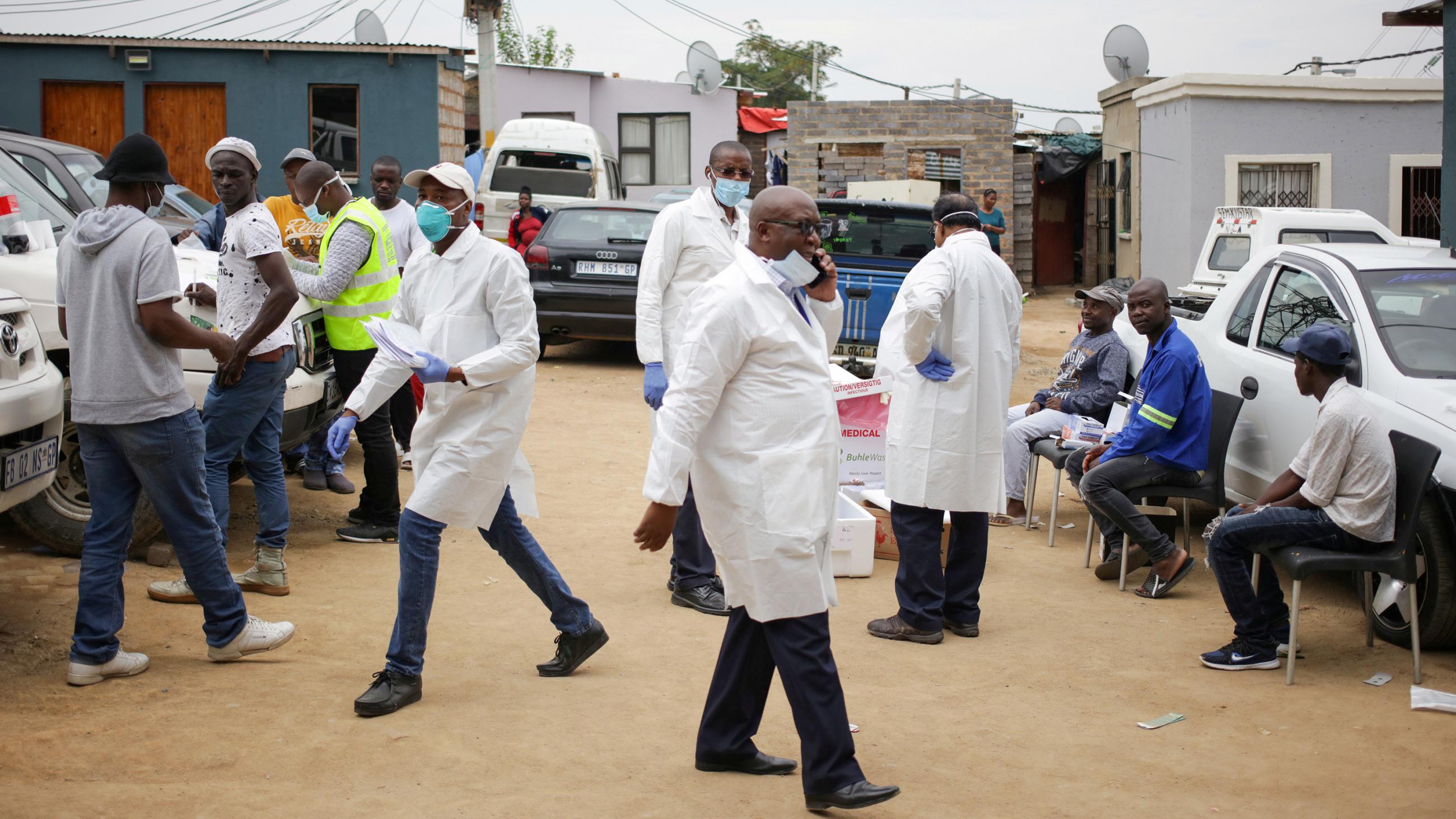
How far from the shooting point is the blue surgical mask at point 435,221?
448 cm

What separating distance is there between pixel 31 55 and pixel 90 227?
19012 mm

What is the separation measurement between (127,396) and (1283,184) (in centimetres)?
1822

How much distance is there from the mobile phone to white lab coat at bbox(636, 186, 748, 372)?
1.96 m

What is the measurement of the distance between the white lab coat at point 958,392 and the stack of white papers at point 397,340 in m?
2.10

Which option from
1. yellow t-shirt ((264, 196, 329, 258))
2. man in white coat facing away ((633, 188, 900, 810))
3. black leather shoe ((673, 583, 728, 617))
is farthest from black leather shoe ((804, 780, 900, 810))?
yellow t-shirt ((264, 196, 329, 258))

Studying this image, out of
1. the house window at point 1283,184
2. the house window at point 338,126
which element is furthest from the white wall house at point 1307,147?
the house window at point 338,126

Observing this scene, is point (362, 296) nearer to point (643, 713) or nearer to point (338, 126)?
point (643, 713)

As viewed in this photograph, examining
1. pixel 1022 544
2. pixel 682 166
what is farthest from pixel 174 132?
→ pixel 1022 544

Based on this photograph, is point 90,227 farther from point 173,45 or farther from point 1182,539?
point 173,45

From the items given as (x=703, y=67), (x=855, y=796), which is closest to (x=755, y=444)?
(x=855, y=796)

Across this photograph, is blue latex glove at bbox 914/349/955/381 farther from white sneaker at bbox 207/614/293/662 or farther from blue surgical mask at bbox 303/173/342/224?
blue surgical mask at bbox 303/173/342/224

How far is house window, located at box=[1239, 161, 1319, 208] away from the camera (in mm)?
18781

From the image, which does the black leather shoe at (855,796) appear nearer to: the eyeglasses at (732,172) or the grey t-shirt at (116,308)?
the grey t-shirt at (116,308)

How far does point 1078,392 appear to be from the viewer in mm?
7414
